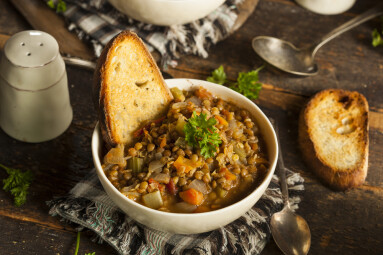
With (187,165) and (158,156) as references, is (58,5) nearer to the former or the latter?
(158,156)

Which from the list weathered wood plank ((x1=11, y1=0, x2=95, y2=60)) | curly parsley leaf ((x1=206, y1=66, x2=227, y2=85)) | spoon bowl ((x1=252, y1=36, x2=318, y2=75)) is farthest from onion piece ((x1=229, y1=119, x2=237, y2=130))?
weathered wood plank ((x1=11, y1=0, x2=95, y2=60))

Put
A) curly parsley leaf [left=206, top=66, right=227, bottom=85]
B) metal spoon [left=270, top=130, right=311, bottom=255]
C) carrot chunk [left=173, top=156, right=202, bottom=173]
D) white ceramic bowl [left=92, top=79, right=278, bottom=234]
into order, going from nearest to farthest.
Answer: white ceramic bowl [left=92, top=79, right=278, bottom=234]
carrot chunk [left=173, top=156, right=202, bottom=173]
metal spoon [left=270, top=130, right=311, bottom=255]
curly parsley leaf [left=206, top=66, right=227, bottom=85]

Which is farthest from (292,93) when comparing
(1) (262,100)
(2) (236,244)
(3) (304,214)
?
(2) (236,244)

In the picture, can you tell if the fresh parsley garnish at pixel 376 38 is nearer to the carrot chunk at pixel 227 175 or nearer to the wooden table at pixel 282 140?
the wooden table at pixel 282 140

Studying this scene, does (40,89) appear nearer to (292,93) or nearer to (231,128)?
(231,128)

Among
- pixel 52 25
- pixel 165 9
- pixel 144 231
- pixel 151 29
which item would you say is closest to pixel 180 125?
pixel 144 231

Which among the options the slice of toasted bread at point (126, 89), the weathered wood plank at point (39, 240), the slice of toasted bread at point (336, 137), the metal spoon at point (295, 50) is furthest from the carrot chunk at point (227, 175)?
the metal spoon at point (295, 50)

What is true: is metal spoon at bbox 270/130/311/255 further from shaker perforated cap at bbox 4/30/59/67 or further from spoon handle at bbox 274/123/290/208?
shaker perforated cap at bbox 4/30/59/67

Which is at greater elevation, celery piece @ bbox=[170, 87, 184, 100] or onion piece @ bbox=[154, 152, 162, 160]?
celery piece @ bbox=[170, 87, 184, 100]
